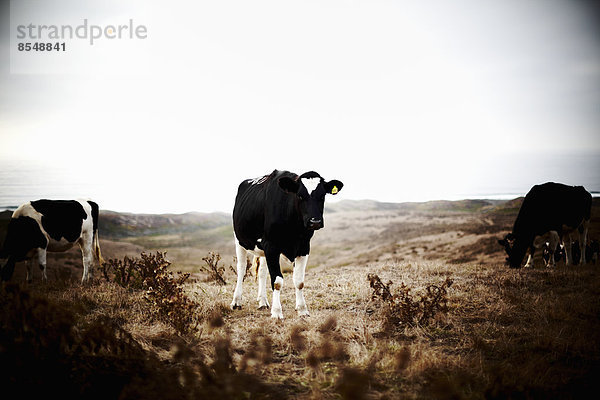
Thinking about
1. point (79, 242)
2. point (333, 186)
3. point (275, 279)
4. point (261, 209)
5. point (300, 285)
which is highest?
point (333, 186)

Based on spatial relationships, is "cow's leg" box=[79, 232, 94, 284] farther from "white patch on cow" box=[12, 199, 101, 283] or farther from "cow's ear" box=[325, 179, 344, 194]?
"cow's ear" box=[325, 179, 344, 194]

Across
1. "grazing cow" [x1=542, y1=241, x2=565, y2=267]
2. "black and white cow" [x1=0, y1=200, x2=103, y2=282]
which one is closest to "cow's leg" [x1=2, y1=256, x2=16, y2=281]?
"black and white cow" [x1=0, y1=200, x2=103, y2=282]

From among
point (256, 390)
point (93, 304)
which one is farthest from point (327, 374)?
point (93, 304)

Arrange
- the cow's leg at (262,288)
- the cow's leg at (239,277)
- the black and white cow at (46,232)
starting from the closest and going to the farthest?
the cow's leg at (262,288) < the cow's leg at (239,277) < the black and white cow at (46,232)

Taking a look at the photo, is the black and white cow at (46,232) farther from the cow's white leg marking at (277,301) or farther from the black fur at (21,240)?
the cow's white leg marking at (277,301)

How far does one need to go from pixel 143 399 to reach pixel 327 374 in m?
2.17

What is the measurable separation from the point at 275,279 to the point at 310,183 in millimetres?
2067

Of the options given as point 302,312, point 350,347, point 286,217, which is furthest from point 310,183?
point 350,347

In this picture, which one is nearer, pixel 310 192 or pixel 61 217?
pixel 310 192

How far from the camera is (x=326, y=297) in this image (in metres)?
8.90

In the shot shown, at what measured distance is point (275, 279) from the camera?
284 inches

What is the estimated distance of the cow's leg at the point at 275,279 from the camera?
7082mm

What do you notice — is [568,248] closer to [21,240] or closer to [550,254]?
[550,254]

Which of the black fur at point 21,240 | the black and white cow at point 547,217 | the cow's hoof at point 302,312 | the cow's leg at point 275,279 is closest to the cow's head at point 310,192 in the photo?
the cow's leg at point 275,279
